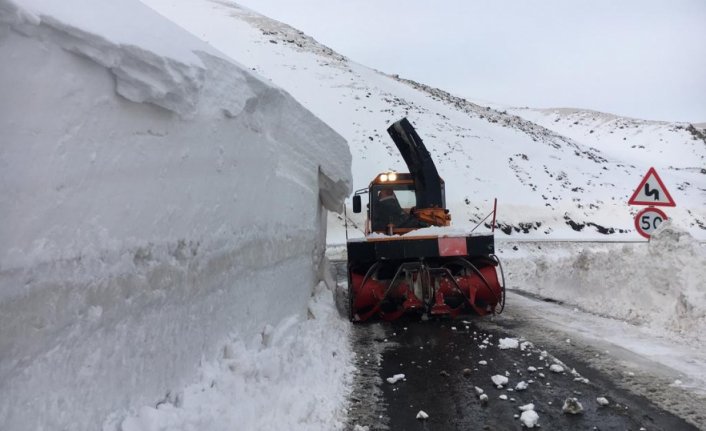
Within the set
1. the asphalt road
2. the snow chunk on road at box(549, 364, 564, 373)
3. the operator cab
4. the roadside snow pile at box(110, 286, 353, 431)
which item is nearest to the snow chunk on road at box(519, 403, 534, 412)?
the asphalt road

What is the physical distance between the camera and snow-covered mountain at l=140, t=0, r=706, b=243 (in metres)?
29.4

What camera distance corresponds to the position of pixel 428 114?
41.7 meters

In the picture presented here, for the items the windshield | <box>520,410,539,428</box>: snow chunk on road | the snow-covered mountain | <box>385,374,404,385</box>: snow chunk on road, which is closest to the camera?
<box>520,410,539,428</box>: snow chunk on road

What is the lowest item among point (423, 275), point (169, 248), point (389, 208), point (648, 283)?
point (648, 283)

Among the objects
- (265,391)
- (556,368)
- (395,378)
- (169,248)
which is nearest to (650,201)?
(556,368)

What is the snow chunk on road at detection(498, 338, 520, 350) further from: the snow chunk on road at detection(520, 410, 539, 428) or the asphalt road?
the snow chunk on road at detection(520, 410, 539, 428)

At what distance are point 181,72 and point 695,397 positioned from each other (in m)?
4.91

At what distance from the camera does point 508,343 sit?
6.09 m

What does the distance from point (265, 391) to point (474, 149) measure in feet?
111

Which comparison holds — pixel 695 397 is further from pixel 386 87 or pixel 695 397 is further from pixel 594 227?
pixel 386 87

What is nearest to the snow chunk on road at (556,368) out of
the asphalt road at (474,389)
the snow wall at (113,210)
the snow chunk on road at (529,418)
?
the asphalt road at (474,389)

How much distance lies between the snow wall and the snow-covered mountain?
64.6 feet

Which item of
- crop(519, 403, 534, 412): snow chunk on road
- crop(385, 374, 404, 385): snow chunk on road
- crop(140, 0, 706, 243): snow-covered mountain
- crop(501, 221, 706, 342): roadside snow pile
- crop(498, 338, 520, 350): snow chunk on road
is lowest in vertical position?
crop(385, 374, 404, 385): snow chunk on road

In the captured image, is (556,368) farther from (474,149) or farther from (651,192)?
(474,149)
